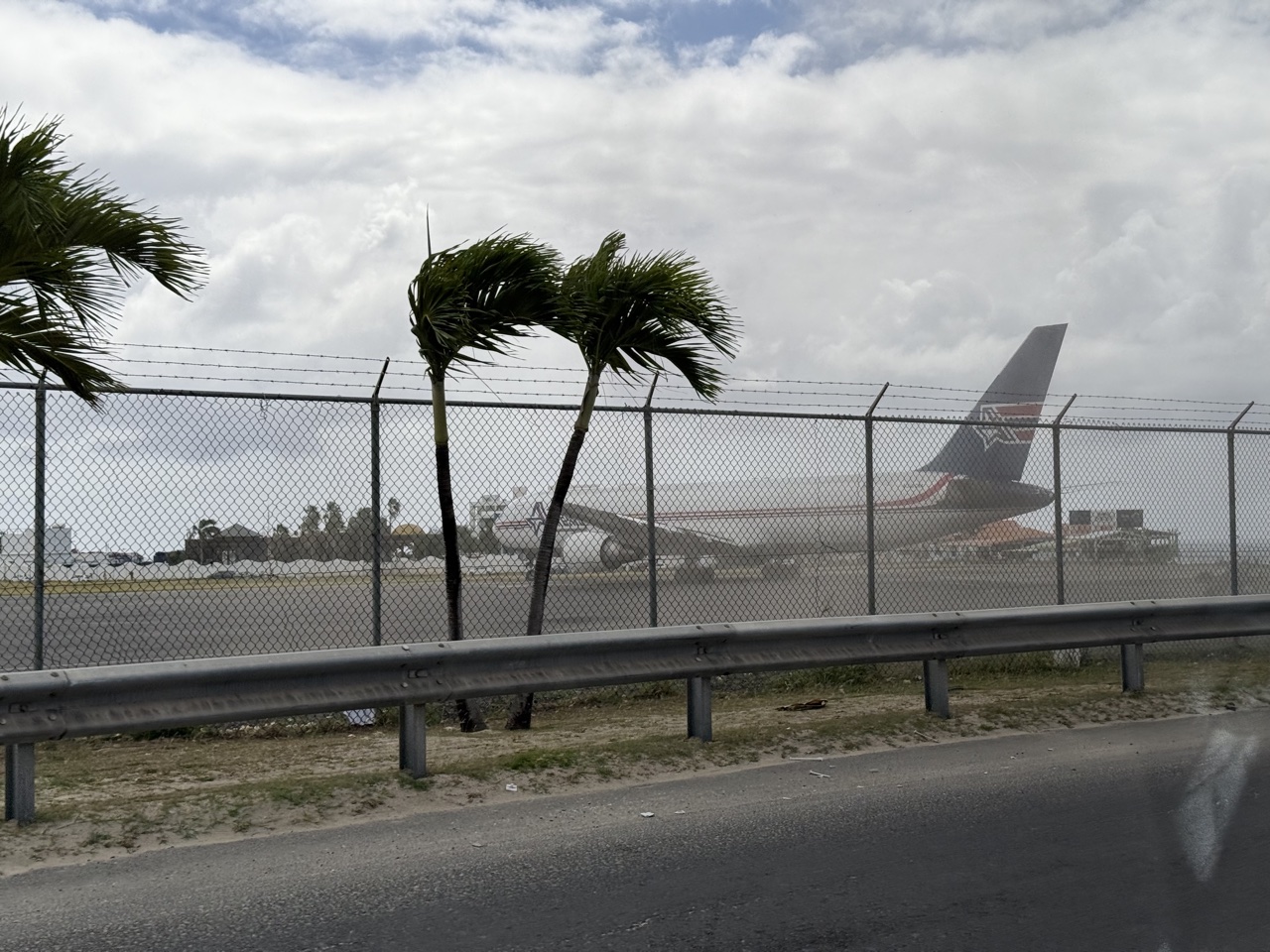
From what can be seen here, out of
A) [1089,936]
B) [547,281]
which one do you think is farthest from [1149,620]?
[1089,936]

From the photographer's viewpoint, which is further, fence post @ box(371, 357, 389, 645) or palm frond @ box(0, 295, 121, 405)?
fence post @ box(371, 357, 389, 645)

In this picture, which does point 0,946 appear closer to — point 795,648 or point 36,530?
point 36,530

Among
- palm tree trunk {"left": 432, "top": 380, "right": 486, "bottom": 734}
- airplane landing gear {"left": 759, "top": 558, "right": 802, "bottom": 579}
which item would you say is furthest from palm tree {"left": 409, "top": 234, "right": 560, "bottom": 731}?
airplane landing gear {"left": 759, "top": 558, "right": 802, "bottom": 579}

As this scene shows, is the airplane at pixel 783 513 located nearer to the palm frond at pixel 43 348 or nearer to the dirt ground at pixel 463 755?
the dirt ground at pixel 463 755

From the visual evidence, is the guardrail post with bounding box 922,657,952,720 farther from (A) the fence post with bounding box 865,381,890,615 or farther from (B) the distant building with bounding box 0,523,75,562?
(B) the distant building with bounding box 0,523,75,562

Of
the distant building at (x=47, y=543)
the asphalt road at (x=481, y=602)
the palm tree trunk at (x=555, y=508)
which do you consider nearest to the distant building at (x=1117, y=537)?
the asphalt road at (x=481, y=602)

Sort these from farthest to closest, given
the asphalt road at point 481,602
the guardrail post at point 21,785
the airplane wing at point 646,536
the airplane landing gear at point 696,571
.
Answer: the airplane landing gear at point 696,571, the airplane wing at point 646,536, the asphalt road at point 481,602, the guardrail post at point 21,785

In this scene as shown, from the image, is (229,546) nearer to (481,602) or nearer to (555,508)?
(481,602)

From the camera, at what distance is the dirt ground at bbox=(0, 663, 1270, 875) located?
5.92 metres

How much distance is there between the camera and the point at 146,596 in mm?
9023

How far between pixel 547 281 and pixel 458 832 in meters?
4.94

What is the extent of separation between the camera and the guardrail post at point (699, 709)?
789cm

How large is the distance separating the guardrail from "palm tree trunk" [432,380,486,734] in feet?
7.37

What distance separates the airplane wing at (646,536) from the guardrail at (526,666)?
2784 mm
